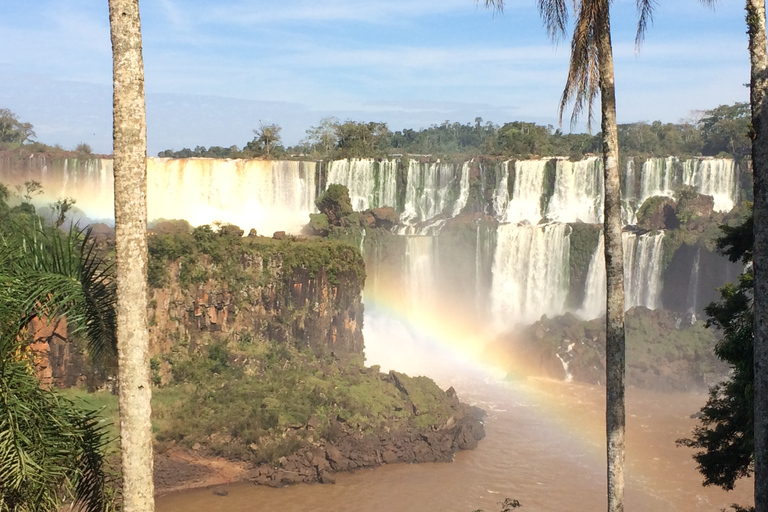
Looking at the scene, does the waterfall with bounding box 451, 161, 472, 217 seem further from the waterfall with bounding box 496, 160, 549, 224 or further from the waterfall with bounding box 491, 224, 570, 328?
the waterfall with bounding box 491, 224, 570, 328

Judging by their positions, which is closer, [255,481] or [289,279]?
[255,481]

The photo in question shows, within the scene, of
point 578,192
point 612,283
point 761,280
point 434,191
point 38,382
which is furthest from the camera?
point 434,191

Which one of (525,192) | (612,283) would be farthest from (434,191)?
(612,283)

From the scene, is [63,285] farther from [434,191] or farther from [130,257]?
[434,191]

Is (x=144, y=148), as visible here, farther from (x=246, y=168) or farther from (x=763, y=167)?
(x=246, y=168)

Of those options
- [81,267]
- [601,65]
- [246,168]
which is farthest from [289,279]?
[81,267]

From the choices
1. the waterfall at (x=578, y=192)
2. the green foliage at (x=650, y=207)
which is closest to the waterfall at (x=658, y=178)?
the green foliage at (x=650, y=207)
